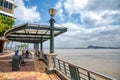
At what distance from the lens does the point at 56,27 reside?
469 inches

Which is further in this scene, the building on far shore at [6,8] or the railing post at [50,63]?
the building on far shore at [6,8]

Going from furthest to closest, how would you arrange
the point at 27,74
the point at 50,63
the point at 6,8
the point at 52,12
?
the point at 6,8, the point at 52,12, the point at 50,63, the point at 27,74

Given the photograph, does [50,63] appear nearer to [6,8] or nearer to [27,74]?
[27,74]

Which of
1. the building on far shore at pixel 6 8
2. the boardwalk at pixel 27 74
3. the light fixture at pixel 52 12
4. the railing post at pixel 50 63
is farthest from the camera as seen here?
the building on far shore at pixel 6 8

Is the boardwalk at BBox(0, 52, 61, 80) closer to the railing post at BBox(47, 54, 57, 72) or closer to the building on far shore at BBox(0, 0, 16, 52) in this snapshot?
the railing post at BBox(47, 54, 57, 72)

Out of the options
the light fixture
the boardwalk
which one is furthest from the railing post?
the light fixture

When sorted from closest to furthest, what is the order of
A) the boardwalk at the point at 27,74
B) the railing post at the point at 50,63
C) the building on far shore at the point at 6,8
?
the boardwalk at the point at 27,74
the railing post at the point at 50,63
the building on far shore at the point at 6,8

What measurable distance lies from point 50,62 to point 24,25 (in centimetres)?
307

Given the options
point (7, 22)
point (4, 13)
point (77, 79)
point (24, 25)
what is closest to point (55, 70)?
point (24, 25)

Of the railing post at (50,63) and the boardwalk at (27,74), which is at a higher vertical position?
the railing post at (50,63)

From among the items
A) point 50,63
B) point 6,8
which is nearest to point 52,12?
point 50,63

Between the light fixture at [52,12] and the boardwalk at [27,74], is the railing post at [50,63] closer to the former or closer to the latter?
the boardwalk at [27,74]

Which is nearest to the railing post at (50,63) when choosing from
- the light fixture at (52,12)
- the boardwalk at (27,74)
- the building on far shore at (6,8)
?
the boardwalk at (27,74)

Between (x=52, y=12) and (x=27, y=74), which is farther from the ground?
(x=52, y=12)
